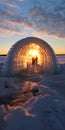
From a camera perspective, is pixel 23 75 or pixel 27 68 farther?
pixel 27 68

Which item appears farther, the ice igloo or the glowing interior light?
the glowing interior light

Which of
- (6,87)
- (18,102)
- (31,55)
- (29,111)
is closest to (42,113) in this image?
Answer: (29,111)

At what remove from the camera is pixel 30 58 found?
50.7 feet

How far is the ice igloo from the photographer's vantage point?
44.7 ft

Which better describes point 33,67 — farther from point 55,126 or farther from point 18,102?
point 55,126

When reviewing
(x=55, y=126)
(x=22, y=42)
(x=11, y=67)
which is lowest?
(x=55, y=126)

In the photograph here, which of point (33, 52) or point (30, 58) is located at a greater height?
point (33, 52)

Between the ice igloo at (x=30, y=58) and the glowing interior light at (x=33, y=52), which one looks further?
the glowing interior light at (x=33, y=52)

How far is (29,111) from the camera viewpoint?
5.67m

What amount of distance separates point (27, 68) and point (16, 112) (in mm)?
9194

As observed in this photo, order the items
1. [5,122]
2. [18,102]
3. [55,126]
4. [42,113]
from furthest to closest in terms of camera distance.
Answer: [18,102] < [42,113] < [5,122] < [55,126]

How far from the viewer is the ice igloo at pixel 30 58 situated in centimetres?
1361

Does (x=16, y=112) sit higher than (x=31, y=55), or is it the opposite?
(x=31, y=55)

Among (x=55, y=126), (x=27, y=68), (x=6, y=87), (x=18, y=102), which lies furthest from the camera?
(x=27, y=68)
